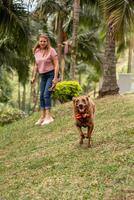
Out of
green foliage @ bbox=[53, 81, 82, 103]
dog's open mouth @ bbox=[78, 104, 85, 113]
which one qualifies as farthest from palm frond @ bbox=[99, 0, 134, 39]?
dog's open mouth @ bbox=[78, 104, 85, 113]

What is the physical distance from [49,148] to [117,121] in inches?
69.5

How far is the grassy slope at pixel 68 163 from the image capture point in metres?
5.86

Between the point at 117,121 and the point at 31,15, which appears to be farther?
the point at 31,15

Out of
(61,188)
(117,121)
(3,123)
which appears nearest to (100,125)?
(117,121)

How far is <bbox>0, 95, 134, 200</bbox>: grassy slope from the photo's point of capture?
19.2 ft

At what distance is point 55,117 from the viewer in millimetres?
11641

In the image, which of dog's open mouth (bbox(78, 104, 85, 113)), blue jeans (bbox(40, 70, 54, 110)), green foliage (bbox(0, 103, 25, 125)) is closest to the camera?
dog's open mouth (bbox(78, 104, 85, 113))

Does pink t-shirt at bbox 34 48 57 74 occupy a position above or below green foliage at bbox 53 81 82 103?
above

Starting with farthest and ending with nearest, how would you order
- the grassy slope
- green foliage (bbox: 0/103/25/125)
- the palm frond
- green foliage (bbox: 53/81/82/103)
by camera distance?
green foliage (bbox: 53/81/82/103) < green foliage (bbox: 0/103/25/125) < the palm frond < the grassy slope

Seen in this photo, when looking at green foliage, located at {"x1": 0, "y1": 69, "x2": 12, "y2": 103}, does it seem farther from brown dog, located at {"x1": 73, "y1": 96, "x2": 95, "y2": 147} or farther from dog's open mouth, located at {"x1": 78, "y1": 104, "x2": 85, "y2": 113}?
dog's open mouth, located at {"x1": 78, "y1": 104, "x2": 85, "y2": 113}

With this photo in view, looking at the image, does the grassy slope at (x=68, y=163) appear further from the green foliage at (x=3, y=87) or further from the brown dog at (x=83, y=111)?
the green foliage at (x=3, y=87)

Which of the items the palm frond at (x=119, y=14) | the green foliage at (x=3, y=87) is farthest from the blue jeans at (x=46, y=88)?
the green foliage at (x=3, y=87)

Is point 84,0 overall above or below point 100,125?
above

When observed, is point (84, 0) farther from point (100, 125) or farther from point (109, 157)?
point (109, 157)
